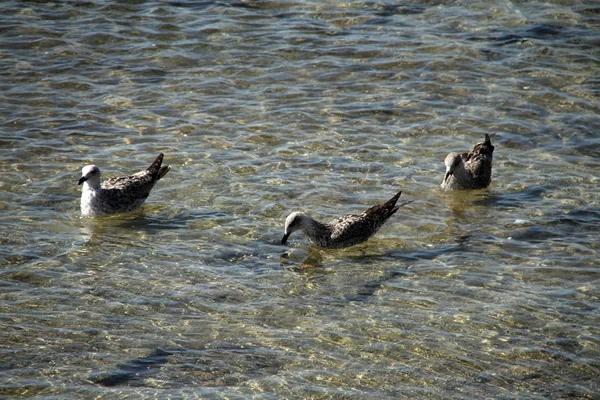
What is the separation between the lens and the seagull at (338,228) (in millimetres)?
11344

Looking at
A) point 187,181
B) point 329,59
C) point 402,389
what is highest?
point 329,59

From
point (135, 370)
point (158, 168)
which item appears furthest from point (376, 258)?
point (135, 370)

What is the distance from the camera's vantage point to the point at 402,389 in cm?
809

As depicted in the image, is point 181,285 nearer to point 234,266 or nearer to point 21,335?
point 234,266

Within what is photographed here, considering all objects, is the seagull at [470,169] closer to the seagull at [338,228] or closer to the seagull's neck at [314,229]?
the seagull at [338,228]

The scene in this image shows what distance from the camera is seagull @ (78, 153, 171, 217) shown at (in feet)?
39.5

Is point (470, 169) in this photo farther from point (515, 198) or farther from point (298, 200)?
point (298, 200)

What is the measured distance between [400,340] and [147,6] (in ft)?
45.2

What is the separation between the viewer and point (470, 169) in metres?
13.0

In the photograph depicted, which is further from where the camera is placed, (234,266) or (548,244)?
(548,244)

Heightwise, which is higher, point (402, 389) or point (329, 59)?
point (329, 59)

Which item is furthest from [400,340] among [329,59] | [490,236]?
[329,59]

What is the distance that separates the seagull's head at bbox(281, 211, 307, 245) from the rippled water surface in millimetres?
281

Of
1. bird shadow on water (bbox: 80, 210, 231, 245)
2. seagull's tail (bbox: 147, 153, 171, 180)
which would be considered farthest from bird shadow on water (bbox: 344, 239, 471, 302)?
seagull's tail (bbox: 147, 153, 171, 180)
